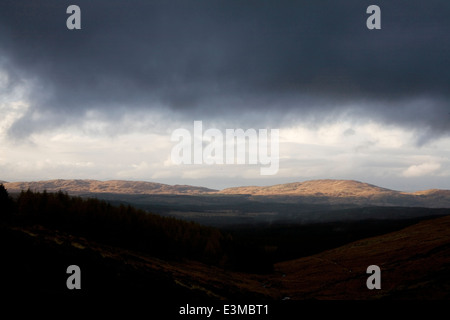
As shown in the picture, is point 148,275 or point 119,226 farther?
point 119,226

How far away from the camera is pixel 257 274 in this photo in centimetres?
12050

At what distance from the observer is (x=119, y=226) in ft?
319

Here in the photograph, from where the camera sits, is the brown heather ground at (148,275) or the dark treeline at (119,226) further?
the dark treeline at (119,226)

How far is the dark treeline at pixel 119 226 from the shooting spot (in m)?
75.2

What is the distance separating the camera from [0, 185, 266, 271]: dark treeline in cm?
7519

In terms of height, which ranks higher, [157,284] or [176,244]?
[157,284]

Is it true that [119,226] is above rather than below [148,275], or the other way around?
below
